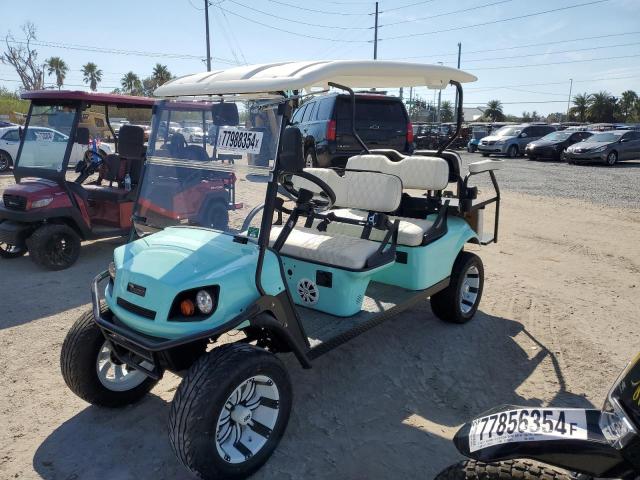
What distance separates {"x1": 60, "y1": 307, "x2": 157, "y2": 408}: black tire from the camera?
9.28 ft

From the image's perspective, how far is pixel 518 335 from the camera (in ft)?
14.0

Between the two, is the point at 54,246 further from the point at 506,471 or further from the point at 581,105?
the point at 581,105

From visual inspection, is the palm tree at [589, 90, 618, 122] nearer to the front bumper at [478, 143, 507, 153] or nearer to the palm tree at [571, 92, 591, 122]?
the palm tree at [571, 92, 591, 122]

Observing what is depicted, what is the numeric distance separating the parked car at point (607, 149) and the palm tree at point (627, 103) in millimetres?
46172

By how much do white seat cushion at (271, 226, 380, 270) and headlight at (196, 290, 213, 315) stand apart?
3.27ft

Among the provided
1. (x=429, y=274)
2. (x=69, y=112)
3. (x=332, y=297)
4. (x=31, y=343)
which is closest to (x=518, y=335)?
(x=429, y=274)

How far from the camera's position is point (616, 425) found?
1530 millimetres

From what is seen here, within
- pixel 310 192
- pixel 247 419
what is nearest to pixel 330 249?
pixel 310 192

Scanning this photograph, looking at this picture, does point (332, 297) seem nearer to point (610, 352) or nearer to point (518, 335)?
point (518, 335)

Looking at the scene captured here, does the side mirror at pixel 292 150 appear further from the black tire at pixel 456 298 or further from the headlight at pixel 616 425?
the black tire at pixel 456 298

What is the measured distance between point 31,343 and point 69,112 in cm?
322

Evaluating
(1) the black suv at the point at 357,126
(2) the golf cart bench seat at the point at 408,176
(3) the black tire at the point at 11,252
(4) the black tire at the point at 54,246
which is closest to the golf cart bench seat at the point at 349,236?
(2) the golf cart bench seat at the point at 408,176

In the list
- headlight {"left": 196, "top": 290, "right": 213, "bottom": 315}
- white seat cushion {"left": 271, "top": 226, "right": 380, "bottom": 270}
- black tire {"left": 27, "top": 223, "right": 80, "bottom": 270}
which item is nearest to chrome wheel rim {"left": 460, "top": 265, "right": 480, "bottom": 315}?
white seat cushion {"left": 271, "top": 226, "right": 380, "bottom": 270}

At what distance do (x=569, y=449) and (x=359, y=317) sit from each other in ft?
6.47
